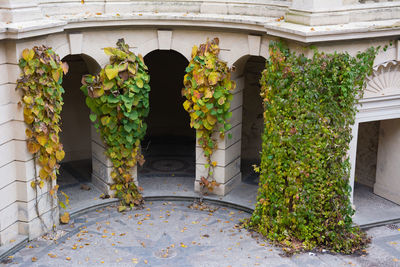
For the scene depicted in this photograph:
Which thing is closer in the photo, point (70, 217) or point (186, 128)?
point (70, 217)

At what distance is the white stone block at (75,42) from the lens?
12.5m

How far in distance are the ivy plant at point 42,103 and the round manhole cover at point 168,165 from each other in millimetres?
4736

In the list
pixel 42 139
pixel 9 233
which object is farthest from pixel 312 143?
pixel 9 233

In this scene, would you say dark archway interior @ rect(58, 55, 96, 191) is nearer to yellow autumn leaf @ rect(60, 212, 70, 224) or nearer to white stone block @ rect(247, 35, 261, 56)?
yellow autumn leaf @ rect(60, 212, 70, 224)

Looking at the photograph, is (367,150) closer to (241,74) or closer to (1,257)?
(241,74)

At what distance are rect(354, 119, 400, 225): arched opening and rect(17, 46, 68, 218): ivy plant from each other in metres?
7.16

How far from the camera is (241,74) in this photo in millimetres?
14141

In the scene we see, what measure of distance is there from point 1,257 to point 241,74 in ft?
23.2

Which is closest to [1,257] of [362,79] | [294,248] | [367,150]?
[294,248]

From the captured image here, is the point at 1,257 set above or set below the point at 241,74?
below

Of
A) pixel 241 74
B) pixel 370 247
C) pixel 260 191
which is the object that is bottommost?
pixel 370 247

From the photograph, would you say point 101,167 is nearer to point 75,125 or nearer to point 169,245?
point 75,125

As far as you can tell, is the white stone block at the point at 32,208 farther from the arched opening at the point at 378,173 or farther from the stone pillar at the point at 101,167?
the arched opening at the point at 378,173

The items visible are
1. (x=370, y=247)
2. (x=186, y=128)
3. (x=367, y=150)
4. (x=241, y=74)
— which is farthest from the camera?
(x=186, y=128)
